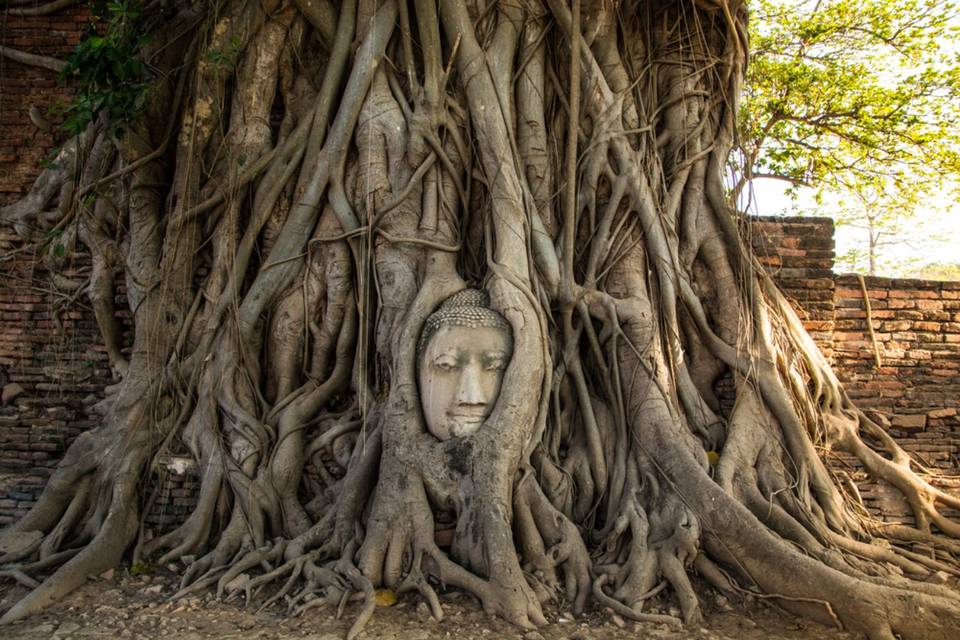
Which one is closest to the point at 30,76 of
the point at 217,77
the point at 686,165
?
the point at 217,77

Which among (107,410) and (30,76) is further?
(30,76)

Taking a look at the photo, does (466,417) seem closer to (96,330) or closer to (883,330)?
(96,330)

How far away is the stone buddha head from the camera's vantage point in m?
3.51

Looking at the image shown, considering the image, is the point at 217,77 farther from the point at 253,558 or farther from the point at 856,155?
the point at 856,155

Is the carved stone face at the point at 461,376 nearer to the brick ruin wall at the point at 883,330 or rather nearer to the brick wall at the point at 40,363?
the brick ruin wall at the point at 883,330

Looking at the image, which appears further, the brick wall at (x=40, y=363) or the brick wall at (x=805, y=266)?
the brick wall at (x=805, y=266)

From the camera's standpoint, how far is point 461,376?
3.53 meters

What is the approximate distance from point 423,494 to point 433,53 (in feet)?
7.98

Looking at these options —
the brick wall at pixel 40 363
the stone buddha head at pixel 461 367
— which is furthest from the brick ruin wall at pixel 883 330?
the brick wall at pixel 40 363

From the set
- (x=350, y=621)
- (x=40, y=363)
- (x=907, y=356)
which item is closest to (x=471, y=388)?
(x=350, y=621)

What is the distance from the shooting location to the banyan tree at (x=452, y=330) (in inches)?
133

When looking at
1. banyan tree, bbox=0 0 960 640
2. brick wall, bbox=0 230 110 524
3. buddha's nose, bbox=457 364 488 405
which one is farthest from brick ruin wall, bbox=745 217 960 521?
brick wall, bbox=0 230 110 524

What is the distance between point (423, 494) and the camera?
3.44 metres

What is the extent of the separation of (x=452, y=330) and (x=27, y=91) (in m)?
3.89
